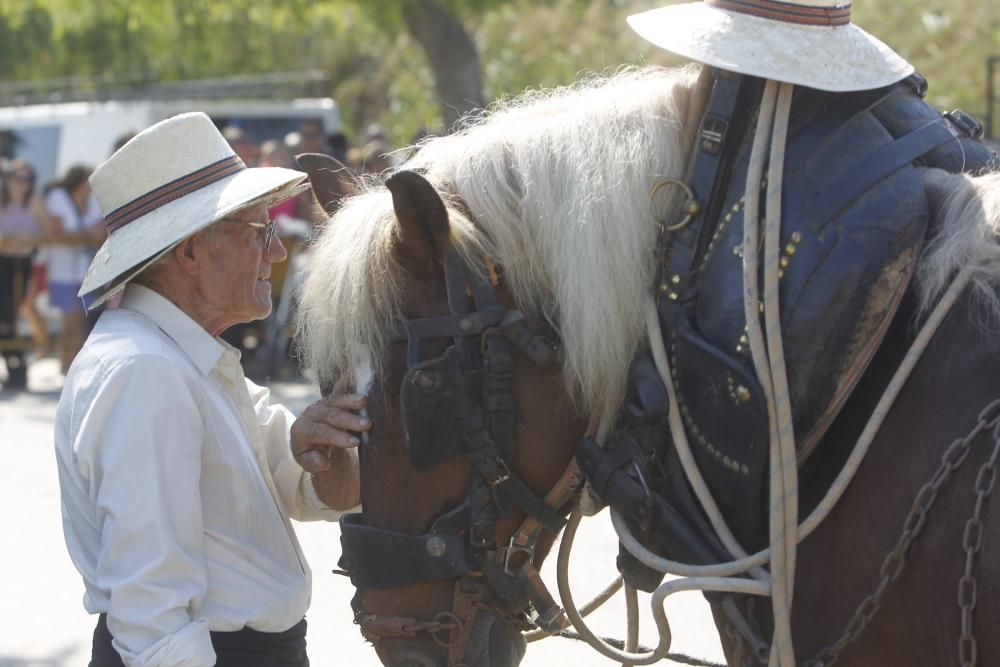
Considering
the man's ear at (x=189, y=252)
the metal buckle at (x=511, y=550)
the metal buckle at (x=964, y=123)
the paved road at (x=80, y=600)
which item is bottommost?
the paved road at (x=80, y=600)

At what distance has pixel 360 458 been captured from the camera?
7.89 feet

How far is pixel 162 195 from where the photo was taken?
8.18 feet

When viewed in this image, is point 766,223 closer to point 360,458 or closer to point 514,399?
point 514,399

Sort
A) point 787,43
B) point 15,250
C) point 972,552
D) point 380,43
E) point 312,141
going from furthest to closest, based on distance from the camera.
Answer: point 380,43 → point 15,250 → point 312,141 → point 787,43 → point 972,552

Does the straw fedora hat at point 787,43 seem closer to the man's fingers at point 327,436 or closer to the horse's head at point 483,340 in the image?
the horse's head at point 483,340

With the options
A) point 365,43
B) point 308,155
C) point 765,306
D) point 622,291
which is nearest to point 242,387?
point 308,155

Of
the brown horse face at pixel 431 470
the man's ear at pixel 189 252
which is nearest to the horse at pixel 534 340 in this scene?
the brown horse face at pixel 431 470

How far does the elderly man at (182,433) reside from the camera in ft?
7.31

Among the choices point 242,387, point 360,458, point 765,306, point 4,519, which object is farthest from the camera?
point 4,519

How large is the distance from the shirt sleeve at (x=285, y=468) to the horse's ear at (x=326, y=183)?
46cm

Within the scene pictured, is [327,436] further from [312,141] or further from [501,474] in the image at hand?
[312,141]

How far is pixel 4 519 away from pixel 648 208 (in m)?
4.99

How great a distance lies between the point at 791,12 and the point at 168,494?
142 cm

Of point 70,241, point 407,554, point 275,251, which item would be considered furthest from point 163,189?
point 70,241
